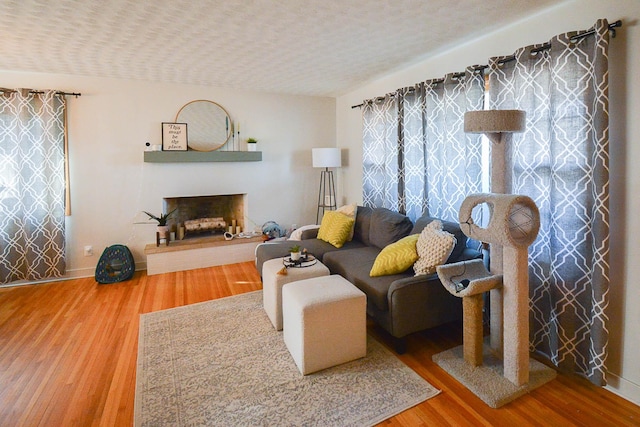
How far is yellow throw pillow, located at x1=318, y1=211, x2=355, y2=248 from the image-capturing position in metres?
3.77

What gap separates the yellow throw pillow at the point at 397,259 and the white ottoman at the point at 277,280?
48cm

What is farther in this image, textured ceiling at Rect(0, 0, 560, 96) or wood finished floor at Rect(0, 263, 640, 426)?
textured ceiling at Rect(0, 0, 560, 96)

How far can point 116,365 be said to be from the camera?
7.63 feet

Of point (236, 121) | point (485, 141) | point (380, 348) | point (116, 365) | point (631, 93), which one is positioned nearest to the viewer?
point (631, 93)

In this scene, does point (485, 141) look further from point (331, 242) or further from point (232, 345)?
point (232, 345)

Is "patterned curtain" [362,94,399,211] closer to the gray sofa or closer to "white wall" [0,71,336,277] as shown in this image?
the gray sofa

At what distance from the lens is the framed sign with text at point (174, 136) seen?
436 centimetres

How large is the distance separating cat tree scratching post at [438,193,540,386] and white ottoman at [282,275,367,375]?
2.19ft

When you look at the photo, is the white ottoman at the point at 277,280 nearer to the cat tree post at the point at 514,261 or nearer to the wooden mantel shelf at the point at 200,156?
the cat tree post at the point at 514,261

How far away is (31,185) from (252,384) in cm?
354

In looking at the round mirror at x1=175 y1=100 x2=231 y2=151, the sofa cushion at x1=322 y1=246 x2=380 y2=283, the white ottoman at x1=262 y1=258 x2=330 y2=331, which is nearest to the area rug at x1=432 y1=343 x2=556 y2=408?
the sofa cushion at x1=322 y1=246 x2=380 y2=283

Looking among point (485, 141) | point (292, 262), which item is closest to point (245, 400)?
point (292, 262)

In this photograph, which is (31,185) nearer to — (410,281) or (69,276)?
(69,276)

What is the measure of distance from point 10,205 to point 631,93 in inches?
216
